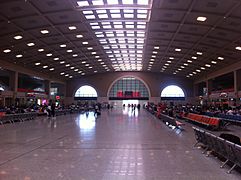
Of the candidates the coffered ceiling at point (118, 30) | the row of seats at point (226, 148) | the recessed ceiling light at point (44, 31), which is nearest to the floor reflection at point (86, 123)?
the row of seats at point (226, 148)

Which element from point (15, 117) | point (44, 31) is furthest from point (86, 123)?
point (44, 31)

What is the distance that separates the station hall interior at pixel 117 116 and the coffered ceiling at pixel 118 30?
0.09 m

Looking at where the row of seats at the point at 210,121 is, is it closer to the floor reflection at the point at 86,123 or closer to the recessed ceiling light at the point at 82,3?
the floor reflection at the point at 86,123

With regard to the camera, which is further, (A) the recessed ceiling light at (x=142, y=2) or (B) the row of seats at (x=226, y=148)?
(A) the recessed ceiling light at (x=142, y=2)

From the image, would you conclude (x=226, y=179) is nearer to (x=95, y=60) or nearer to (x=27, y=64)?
(x=27, y=64)

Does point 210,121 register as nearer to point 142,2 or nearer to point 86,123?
point 86,123

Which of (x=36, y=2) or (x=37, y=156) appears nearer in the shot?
(x=37, y=156)

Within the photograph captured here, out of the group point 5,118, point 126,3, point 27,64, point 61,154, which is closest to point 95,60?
point 27,64

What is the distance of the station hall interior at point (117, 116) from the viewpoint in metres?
6.55

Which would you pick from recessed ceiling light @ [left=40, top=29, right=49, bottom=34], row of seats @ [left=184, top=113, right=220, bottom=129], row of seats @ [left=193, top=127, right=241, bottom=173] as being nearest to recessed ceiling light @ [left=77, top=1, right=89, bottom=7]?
recessed ceiling light @ [left=40, top=29, right=49, bottom=34]

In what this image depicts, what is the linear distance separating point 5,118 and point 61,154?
13.0 metres

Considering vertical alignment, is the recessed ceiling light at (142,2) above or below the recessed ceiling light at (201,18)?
above

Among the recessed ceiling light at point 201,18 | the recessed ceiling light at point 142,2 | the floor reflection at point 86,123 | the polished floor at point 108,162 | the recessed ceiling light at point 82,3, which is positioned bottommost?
the floor reflection at point 86,123

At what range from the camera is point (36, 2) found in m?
19.4
